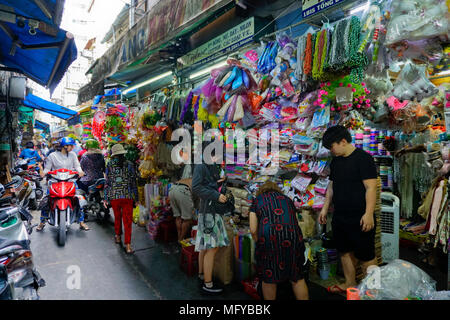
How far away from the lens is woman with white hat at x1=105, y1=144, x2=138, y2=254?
4637 millimetres

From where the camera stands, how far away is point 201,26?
239 inches

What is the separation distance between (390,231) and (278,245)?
5.96ft

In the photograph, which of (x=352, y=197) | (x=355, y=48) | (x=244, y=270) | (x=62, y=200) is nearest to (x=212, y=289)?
(x=244, y=270)

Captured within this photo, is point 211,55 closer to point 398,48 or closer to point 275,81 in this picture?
point 275,81

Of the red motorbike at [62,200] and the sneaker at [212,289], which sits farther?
the red motorbike at [62,200]

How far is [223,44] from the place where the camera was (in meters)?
5.41

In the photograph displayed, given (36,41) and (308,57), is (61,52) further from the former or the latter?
(308,57)

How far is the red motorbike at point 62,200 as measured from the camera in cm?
490

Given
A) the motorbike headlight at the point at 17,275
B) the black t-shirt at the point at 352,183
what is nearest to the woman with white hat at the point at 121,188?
the motorbike headlight at the point at 17,275

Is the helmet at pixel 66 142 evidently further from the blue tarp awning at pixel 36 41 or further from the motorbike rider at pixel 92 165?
the blue tarp awning at pixel 36 41

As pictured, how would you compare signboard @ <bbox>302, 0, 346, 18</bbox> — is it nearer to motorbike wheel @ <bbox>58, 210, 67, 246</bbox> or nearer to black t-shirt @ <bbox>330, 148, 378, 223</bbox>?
black t-shirt @ <bbox>330, 148, 378, 223</bbox>

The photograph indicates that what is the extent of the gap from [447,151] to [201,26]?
516cm

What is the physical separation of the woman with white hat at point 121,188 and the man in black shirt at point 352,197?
3283mm

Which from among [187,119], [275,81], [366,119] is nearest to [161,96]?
[187,119]
